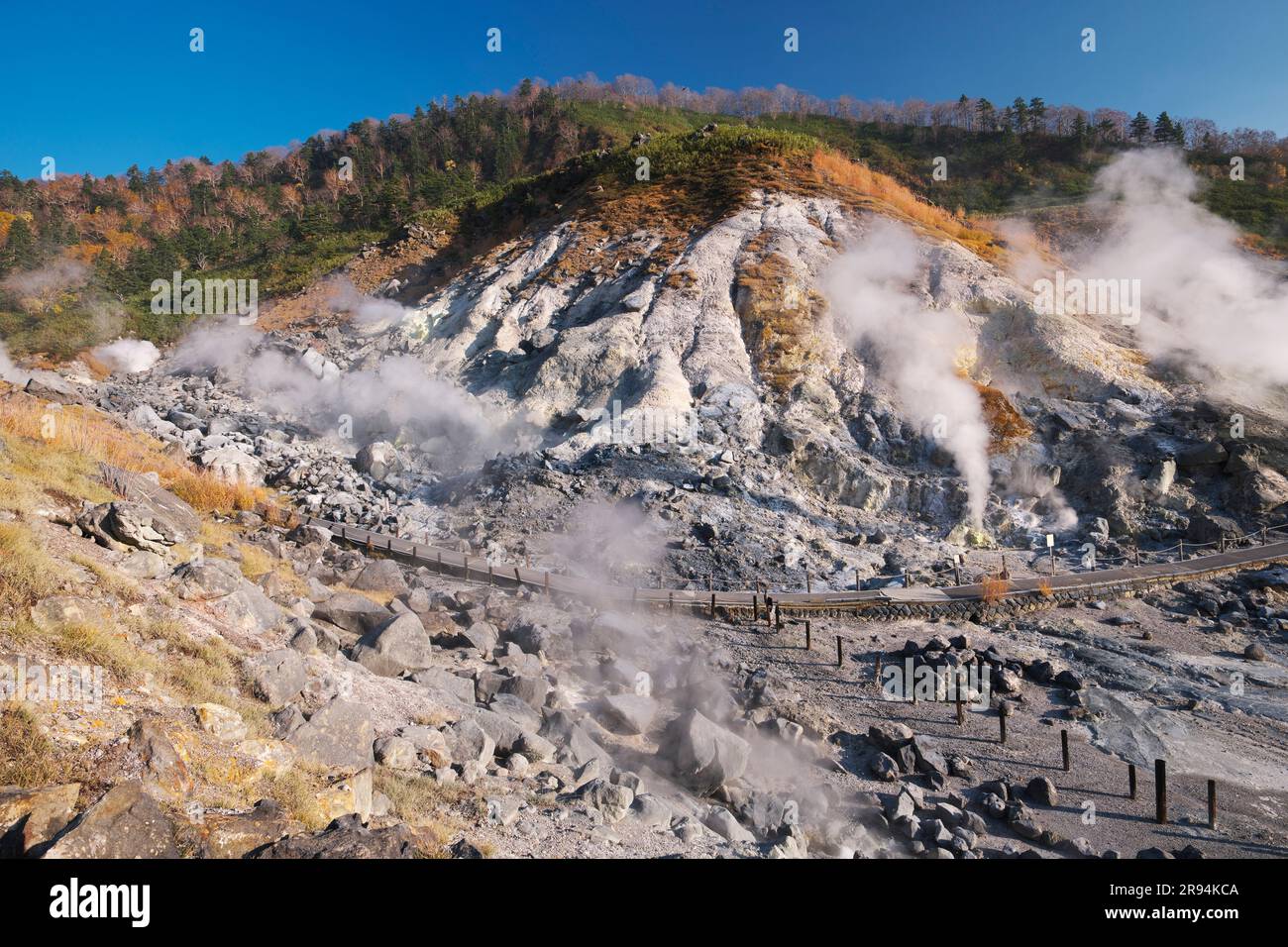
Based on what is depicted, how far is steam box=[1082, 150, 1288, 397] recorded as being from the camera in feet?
100

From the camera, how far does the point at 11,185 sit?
6938cm

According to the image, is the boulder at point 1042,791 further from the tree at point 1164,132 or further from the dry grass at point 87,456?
the tree at point 1164,132

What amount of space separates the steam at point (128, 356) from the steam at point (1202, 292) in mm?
60145

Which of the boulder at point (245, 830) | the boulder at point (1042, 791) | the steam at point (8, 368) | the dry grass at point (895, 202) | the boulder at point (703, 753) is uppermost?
the dry grass at point (895, 202)

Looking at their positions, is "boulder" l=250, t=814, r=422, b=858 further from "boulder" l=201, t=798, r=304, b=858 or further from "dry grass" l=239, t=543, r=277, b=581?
"dry grass" l=239, t=543, r=277, b=581

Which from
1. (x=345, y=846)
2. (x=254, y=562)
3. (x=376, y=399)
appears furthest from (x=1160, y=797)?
(x=376, y=399)

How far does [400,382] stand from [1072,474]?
32.0 metres

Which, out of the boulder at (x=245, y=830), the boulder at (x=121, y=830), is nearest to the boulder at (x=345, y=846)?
the boulder at (x=245, y=830)

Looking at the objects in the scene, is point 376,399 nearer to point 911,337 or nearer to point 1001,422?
point 911,337

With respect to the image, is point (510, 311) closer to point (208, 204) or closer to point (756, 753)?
point (756, 753)

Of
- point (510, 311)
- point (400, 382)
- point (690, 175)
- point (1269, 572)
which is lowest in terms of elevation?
point (1269, 572)

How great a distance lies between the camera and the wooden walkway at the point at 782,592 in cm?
1845

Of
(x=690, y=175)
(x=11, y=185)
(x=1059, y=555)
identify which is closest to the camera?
(x=1059, y=555)
